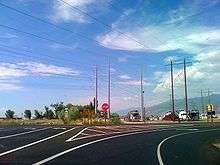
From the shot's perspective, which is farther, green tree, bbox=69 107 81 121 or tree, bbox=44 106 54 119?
tree, bbox=44 106 54 119

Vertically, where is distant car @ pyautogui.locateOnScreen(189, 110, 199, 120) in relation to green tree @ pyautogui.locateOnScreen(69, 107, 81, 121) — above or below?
above

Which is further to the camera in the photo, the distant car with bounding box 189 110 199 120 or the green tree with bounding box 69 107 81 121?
the distant car with bounding box 189 110 199 120

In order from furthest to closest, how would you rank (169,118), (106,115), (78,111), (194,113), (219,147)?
(194,113) → (169,118) → (78,111) → (106,115) → (219,147)

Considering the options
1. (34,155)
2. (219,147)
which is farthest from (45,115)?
(34,155)

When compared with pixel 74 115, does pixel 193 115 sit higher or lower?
higher

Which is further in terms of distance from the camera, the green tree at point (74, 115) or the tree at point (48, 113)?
the tree at point (48, 113)

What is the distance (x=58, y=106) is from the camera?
11012cm

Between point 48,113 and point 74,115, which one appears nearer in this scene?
point 74,115

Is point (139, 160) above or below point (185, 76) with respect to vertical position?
below

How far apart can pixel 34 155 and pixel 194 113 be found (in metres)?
87.3

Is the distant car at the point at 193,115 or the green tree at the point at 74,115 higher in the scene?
the distant car at the point at 193,115

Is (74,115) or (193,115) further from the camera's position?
(193,115)

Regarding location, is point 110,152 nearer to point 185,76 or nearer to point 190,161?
point 190,161

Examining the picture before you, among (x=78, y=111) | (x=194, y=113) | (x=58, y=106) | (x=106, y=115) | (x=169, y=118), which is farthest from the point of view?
(x=58, y=106)
